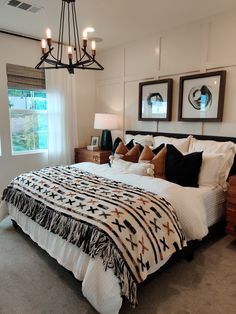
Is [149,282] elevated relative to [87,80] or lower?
lower

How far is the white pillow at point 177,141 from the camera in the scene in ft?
10.7

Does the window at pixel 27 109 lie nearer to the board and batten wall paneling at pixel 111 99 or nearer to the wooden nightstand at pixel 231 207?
the board and batten wall paneling at pixel 111 99

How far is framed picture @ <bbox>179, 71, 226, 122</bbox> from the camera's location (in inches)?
124

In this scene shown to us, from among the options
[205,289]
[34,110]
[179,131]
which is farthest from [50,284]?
[34,110]

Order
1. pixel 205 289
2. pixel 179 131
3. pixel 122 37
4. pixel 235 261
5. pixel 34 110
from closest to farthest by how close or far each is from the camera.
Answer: pixel 205 289, pixel 235 261, pixel 179 131, pixel 122 37, pixel 34 110

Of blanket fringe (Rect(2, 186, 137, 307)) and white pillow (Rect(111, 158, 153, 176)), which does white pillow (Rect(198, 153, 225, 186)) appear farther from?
blanket fringe (Rect(2, 186, 137, 307))

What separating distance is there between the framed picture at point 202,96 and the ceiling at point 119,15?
79cm

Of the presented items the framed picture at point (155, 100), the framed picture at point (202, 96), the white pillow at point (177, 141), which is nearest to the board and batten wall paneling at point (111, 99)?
the framed picture at point (155, 100)

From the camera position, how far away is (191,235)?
2146mm

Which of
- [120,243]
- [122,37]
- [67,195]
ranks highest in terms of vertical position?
[122,37]

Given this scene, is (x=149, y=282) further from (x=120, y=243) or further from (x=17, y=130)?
(x=17, y=130)

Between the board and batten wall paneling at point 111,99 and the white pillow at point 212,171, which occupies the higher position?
the board and batten wall paneling at point 111,99

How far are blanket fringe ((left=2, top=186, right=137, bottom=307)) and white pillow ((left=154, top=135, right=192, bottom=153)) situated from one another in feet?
6.38

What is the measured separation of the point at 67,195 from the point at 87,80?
10.9 ft
